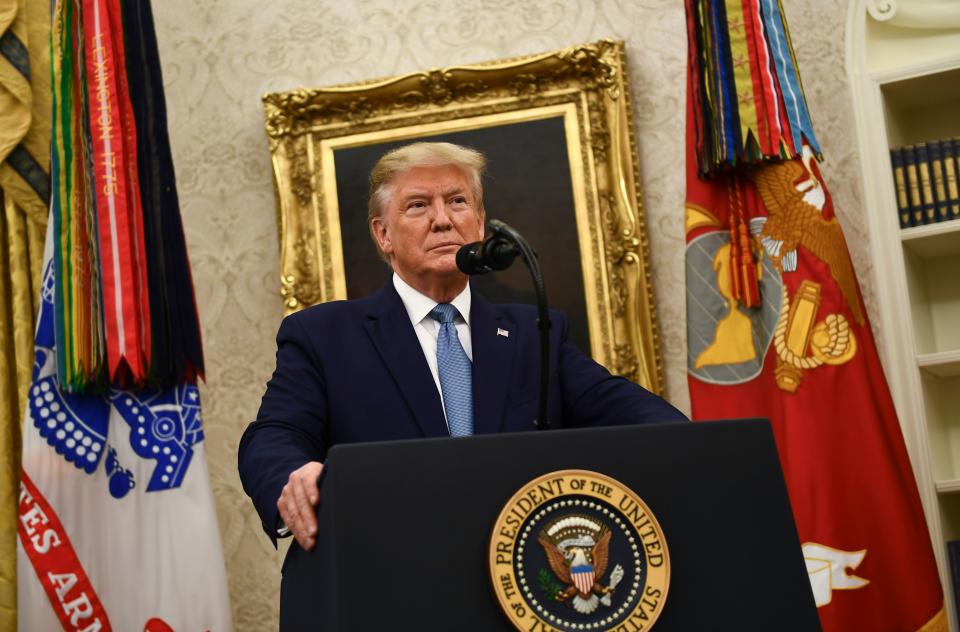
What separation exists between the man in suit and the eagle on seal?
0.58m

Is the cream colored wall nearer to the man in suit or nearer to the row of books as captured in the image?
the row of books

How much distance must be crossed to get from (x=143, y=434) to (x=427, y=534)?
2044 mm

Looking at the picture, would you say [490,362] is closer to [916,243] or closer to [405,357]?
[405,357]

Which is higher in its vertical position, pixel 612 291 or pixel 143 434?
pixel 612 291

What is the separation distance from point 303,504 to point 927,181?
268 cm

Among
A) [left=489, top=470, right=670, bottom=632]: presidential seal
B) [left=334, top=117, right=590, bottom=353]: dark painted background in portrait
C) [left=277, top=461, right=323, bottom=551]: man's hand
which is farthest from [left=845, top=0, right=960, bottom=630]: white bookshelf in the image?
[left=277, top=461, right=323, bottom=551]: man's hand

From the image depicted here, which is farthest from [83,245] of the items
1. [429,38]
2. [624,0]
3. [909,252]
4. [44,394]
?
[909,252]

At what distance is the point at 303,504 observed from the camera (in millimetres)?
1468

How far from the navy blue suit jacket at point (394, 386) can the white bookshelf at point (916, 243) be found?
5.47 ft

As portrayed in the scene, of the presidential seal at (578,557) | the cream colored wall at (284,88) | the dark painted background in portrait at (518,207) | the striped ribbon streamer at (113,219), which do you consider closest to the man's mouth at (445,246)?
the presidential seal at (578,557)

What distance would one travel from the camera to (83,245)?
317 cm

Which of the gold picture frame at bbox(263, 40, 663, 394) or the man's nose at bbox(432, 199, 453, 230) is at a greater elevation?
the gold picture frame at bbox(263, 40, 663, 394)

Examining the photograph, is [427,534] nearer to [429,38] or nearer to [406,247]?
[406,247]

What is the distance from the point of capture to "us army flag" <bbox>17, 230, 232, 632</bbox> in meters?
3.06
